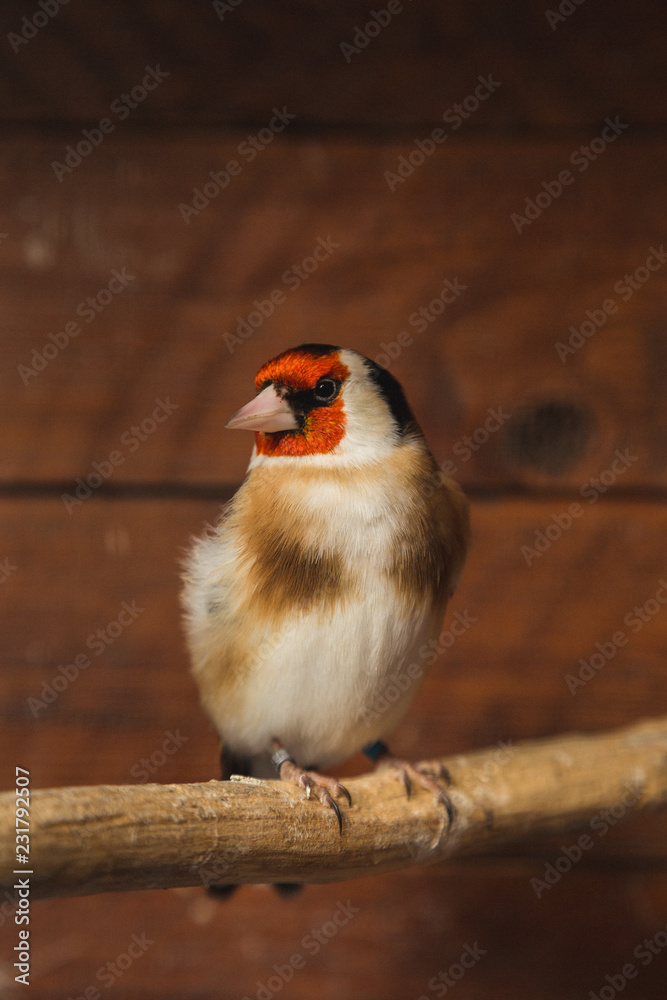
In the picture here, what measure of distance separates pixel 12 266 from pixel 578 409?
0.74 m

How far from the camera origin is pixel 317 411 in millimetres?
801

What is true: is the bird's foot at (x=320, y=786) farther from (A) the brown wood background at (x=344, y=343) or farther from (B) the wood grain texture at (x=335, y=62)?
(B) the wood grain texture at (x=335, y=62)

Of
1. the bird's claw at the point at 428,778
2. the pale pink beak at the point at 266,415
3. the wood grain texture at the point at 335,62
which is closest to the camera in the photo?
the pale pink beak at the point at 266,415

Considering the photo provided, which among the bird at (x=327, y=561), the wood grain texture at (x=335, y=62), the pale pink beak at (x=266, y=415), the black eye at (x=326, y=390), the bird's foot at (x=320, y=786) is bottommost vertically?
the bird's foot at (x=320, y=786)

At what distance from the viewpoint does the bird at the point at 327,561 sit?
0.79m

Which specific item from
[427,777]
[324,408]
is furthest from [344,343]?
[427,777]

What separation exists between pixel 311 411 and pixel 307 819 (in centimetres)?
35

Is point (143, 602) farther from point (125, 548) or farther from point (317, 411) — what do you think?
point (317, 411)

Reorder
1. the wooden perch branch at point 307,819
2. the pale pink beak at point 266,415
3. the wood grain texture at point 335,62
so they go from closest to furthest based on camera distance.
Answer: the wooden perch branch at point 307,819 < the pale pink beak at point 266,415 < the wood grain texture at point 335,62

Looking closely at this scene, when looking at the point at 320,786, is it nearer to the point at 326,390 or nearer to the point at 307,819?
the point at 307,819

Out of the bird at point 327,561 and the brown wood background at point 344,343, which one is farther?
the brown wood background at point 344,343

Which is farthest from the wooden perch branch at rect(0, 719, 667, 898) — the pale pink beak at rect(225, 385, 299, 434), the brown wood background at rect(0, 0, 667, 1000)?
the pale pink beak at rect(225, 385, 299, 434)

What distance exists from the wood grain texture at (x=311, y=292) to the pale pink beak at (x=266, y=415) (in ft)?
1.11

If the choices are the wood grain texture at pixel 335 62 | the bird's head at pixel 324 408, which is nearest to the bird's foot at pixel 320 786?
the bird's head at pixel 324 408
